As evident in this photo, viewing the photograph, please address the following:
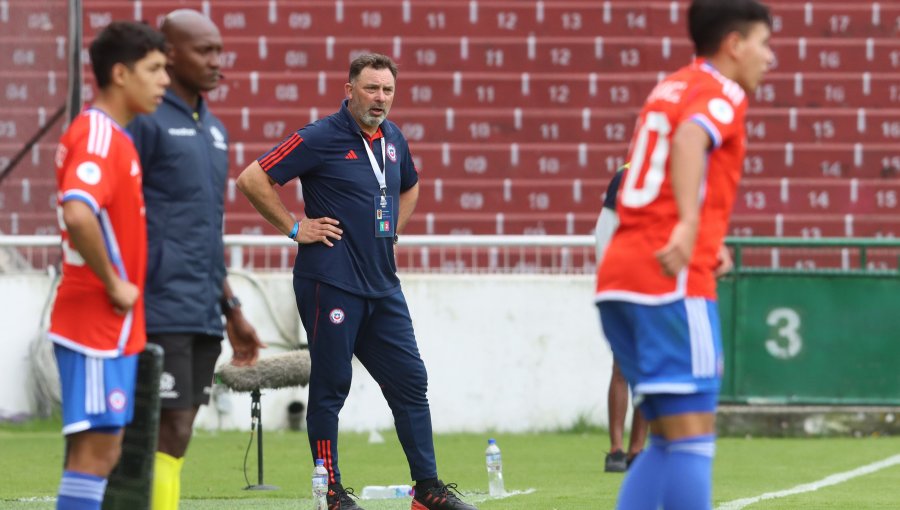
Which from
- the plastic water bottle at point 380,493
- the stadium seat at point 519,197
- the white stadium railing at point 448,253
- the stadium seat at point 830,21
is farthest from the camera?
the stadium seat at point 830,21

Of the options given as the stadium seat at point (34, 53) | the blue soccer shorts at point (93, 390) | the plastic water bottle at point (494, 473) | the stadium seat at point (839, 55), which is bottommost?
the plastic water bottle at point (494, 473)

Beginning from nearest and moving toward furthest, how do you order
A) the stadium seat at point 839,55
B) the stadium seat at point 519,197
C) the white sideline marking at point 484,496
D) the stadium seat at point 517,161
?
the white sideline marking at point 484,496
the stadium seat at point 519,197
the stadium seat at point 517,161
the stadium seat at point 839,55

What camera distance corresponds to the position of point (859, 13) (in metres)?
18.4

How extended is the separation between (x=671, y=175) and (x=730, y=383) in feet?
26.7

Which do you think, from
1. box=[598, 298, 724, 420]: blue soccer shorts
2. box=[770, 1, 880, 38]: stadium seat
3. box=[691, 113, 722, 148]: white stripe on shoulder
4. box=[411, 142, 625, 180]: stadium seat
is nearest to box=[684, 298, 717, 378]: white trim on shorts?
box=[598, 298, 724, 420]: blue soccer shorts

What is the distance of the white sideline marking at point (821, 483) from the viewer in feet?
26.7

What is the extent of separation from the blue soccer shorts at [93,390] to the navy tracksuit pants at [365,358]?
97.3 inches

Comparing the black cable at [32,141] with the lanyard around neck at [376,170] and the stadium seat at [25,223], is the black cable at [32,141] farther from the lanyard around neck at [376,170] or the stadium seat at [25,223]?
the lanyard around neck at [376,170]

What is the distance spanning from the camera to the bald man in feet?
18.8

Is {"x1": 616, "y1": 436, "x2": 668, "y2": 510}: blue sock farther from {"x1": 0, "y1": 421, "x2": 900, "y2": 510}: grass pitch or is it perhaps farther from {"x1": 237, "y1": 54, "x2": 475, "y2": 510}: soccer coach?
{"x1": 0, "y1": 421, "x2": 900, "y2": 510}: grass pitch

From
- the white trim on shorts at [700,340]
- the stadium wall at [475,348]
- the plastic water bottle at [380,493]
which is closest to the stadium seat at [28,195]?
the stadium wall at [475,348]

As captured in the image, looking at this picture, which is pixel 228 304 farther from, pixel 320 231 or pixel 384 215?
pixel 384 215

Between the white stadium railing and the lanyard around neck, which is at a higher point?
the lanyard around neck

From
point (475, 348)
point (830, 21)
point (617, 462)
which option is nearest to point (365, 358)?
point (617, 462)
